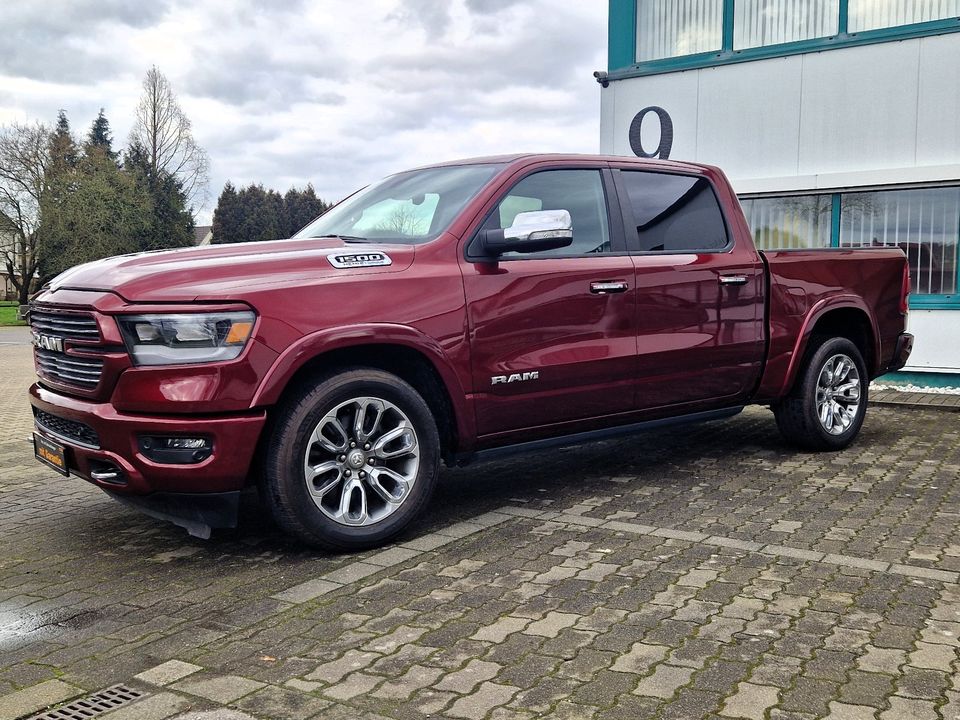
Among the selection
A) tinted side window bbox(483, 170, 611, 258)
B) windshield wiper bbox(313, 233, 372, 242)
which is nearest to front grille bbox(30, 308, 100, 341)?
windshield wiper bbox(313, 233, 372, 242)

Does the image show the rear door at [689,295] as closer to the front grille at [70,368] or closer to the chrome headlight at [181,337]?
the chrome headlight at [181,337]

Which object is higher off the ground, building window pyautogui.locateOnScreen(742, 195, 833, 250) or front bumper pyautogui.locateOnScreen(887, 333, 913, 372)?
building window pyautogui.locateOnScreen(742, 195, 833, 250)

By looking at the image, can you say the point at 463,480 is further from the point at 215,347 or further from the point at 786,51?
the point at 786,51

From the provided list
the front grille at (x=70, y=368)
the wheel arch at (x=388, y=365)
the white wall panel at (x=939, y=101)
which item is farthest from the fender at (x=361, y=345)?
the white wall panel at (x=939, y=101)

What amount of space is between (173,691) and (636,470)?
12.7 feet

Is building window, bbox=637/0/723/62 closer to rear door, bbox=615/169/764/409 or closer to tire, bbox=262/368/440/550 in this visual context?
rear door, bbox=615/169/764/409

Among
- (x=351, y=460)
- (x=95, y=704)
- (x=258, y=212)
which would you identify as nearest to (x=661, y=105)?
(x=351, y=460)

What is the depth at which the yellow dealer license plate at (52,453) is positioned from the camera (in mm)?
4391

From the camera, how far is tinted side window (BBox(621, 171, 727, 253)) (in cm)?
570

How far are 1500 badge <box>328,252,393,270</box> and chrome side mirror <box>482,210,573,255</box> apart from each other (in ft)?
1.82

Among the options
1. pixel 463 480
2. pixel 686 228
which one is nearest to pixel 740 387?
pixel 686 228

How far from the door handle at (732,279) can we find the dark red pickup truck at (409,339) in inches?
0.9

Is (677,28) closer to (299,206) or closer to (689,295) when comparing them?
(689,295)

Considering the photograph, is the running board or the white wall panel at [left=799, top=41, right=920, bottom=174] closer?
the running board
